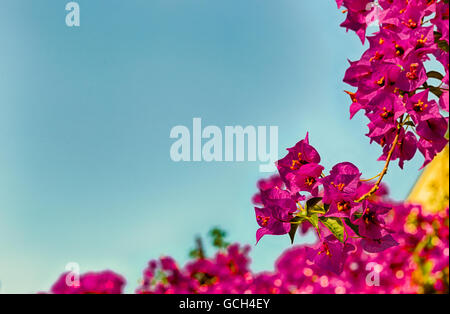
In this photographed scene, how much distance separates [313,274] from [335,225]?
2.28m

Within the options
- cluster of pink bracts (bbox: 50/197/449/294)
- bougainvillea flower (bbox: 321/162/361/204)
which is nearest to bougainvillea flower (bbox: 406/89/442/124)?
bougainvillea flower (bbox: 321/162/361/204)

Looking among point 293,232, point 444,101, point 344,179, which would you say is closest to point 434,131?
point 444,101

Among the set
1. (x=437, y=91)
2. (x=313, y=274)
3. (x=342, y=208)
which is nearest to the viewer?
(x=342, y=208)

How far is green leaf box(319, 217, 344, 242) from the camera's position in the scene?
75cm

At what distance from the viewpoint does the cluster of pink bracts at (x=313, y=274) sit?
263 cm

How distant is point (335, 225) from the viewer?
0.76m

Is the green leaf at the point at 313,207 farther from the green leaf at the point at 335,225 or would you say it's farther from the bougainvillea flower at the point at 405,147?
the bougainvillea flower at the point at 405,147

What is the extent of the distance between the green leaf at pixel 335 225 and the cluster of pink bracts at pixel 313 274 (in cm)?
188

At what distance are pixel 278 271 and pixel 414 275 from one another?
0.94 metres

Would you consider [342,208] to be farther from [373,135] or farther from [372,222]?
[373,135]

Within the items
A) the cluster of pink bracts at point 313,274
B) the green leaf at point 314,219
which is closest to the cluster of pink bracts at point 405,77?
the green leaf at point 314,219

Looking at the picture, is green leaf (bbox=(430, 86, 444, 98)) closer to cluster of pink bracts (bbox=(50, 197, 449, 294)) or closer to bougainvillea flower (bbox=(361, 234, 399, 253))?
bougainvillea flower (bbox=(361, 234, 399, 253))
